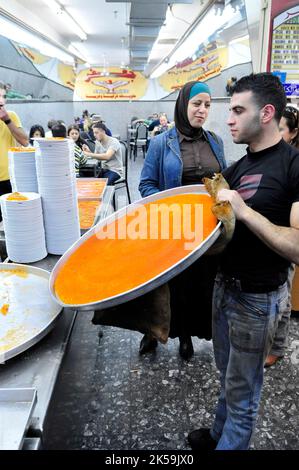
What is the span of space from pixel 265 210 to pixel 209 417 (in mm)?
1282

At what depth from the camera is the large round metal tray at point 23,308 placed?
3.17 ft

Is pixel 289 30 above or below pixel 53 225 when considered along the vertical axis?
above

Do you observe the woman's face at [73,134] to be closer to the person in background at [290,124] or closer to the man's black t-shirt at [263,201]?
the person in background at [290,124]

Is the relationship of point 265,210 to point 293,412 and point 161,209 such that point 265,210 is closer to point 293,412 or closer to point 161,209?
point 161,209

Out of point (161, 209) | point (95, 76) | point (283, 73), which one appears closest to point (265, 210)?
point (161, 209)

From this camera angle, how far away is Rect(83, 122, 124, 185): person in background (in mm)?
5058

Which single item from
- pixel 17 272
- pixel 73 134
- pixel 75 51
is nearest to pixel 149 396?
pixel 17 272

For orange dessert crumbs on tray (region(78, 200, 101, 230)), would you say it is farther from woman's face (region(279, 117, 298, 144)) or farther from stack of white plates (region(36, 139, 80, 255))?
woman's face (region(279, 117, 298, 144))

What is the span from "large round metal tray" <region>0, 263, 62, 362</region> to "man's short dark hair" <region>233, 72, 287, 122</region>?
0.94m

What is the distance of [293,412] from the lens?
1895mm

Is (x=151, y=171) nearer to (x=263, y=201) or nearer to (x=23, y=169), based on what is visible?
(x=23, y=169)

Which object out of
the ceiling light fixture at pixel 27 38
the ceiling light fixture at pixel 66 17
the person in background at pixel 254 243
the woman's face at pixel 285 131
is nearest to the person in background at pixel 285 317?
the woman's face at pixel 285 131

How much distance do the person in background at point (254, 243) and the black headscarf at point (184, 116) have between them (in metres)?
0.74

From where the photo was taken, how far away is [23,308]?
1135mm
